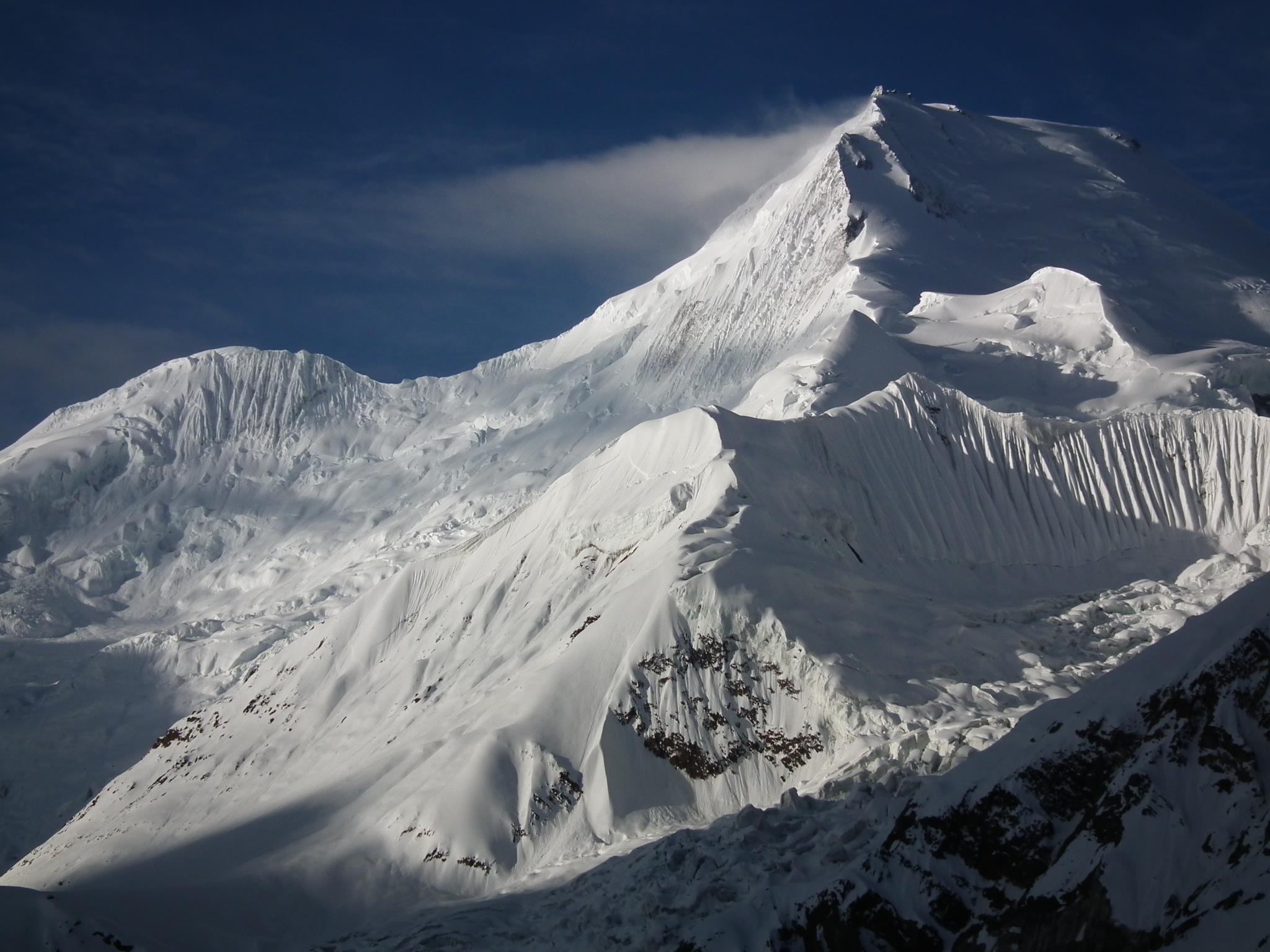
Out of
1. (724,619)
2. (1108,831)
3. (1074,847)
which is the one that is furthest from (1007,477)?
(1108,831)

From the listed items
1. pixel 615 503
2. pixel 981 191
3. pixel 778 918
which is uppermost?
pixel 981 191

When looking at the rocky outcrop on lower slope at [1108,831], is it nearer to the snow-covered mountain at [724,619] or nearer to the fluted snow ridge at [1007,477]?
the snow-covered mountain at [724,619]

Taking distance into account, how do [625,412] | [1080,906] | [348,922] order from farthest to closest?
[625,412] < [348,922] < [1080,906]

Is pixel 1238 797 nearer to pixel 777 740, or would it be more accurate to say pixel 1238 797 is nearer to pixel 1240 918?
pixel 1240 918

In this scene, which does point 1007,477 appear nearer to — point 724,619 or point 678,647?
point 724,619

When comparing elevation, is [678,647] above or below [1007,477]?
below

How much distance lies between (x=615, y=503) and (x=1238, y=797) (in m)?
27.1

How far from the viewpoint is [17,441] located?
12925 cm

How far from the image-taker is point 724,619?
100ft

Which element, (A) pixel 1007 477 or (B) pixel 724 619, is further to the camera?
(A) pixel 1007 477

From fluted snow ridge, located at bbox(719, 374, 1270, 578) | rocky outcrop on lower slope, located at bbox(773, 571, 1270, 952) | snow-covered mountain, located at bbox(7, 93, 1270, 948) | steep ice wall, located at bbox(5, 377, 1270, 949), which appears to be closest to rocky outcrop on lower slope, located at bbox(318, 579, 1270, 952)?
rocky outcrop on lower slope, located at bbox(773, 571, 1270, 952)

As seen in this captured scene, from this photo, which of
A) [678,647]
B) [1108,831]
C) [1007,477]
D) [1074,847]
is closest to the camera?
[1108,831]

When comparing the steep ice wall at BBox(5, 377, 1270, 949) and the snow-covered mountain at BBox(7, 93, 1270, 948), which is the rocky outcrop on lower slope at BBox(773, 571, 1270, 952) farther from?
the steep ice wall at BBox(5, 377, 1270, 949)

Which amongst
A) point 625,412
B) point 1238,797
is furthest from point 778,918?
point 625,412
